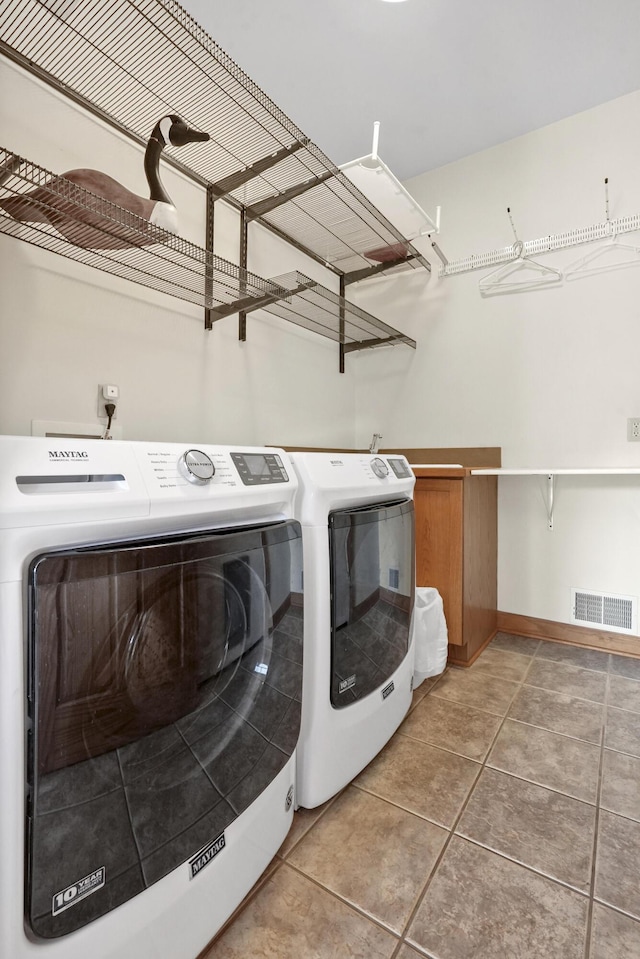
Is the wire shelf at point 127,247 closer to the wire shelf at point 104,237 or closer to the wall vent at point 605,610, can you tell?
the wire shelf at point 104,237

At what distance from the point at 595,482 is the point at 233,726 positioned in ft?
7.25

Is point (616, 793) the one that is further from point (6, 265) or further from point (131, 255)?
point (6, 265)

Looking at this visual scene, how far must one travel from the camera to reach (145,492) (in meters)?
0.74

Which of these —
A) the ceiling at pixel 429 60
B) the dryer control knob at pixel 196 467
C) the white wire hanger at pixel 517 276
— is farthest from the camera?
the white wire hanger at pixel 517 276

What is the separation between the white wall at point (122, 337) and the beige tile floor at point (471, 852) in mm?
1372

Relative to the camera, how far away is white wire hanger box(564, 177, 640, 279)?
7.35ft

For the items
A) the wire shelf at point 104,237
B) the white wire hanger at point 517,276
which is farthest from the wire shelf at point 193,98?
the white wire hanger at point 517,276

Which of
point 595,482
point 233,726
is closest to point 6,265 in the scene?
point 233,726

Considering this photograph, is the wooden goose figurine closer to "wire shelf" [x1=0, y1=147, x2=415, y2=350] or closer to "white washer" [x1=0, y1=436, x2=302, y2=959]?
"wire shelf" [x1=0, y1=147, x2=415, y2=350]

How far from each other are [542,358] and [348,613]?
196 centimetres

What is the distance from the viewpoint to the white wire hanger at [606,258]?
2.24 meters

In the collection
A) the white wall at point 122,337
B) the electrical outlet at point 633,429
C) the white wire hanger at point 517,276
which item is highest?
the white wire hanger at point 517,276

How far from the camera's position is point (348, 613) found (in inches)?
49.1

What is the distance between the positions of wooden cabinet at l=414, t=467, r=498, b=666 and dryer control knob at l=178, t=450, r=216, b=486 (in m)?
1.44
